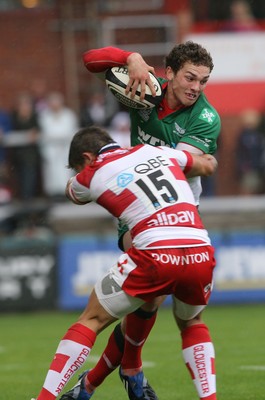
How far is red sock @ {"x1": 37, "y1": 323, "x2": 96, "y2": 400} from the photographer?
598 centimetres

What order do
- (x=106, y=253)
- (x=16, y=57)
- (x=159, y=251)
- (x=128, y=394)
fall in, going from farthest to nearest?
1. (x=16, y=57)
2. (x=106, y=253)
3. (x=128, y=394)
4. (x=159, y=251)

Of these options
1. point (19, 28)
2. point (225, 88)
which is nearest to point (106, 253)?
point (225, 88)

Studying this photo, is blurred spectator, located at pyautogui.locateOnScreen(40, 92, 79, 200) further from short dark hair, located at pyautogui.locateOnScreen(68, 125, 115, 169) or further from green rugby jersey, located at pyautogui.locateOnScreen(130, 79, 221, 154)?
short dark hair, located at pyautogui.locateOnScreen(68, 125, 115, 169)

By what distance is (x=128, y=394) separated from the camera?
274 inches

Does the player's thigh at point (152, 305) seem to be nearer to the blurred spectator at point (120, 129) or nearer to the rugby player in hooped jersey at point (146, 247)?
the rugby player in hooped jersey at point (146, 247)

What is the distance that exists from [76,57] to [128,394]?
39.4 ft

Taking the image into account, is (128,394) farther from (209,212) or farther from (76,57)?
(76,57)

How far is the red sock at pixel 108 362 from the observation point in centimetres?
686

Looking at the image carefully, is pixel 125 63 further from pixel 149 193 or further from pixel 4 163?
pixel 4 163

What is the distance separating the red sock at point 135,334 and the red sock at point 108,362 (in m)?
0.05

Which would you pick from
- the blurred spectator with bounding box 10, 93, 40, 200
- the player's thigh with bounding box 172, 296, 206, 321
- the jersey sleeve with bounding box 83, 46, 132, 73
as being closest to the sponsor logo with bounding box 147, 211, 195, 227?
the player's thigh with bounding box 172, 296, 206, 321

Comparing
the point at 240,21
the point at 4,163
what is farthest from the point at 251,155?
the point at 4,163

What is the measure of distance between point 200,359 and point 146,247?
29.1 inches

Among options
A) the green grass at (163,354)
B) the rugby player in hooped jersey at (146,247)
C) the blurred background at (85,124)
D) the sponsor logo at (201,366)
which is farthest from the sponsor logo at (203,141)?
the blurred background at (85,124)
